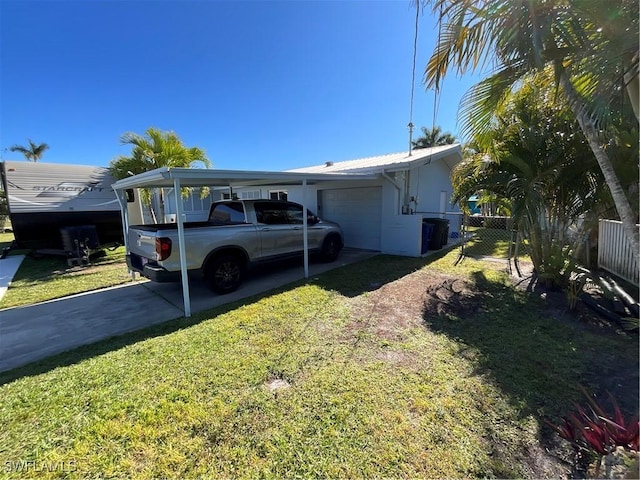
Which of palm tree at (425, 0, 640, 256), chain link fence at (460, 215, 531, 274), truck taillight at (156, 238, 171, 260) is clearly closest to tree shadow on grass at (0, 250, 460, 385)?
truck taillight at (156, 238, 171, 260)

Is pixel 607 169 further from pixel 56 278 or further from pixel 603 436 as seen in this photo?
pixel 56 278

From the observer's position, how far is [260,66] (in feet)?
34.9

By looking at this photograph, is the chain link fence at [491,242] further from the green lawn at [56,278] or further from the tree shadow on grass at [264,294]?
the green lawn at [56,278]

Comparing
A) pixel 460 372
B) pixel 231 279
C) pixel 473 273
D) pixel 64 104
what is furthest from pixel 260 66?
pixel 460 372

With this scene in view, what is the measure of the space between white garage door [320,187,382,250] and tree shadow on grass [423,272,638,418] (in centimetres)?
546

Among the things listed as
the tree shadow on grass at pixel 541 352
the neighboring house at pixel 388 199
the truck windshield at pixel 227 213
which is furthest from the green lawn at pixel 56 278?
the tree shadow on grass at pixel 541 352

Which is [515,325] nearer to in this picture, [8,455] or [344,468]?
[344,468]

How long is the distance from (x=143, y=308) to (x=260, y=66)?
9459 mm

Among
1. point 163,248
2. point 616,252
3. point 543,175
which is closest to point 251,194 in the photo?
point 163,248

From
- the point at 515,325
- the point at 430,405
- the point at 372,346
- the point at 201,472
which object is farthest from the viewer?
the point at 515,325

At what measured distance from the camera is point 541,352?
351 cm

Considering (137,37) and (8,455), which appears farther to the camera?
(137,37)

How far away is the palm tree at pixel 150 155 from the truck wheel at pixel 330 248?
21.1 feet

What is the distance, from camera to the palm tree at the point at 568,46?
2.29 meters
